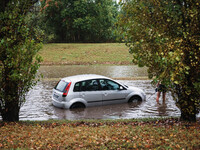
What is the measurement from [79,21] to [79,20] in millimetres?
230

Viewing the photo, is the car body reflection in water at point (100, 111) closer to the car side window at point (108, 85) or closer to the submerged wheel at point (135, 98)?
the submerged wheel at point (135, 98)

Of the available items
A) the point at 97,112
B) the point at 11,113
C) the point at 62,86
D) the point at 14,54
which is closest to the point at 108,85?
the point at 97,112

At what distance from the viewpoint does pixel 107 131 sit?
26.0 ft

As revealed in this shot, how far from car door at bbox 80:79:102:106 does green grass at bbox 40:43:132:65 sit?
21738mm

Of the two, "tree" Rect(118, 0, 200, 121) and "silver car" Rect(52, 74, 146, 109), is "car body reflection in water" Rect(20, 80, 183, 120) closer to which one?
"silver car" Rect(52, 74, 146, 109)

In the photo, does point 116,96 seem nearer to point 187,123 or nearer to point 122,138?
point 187,123

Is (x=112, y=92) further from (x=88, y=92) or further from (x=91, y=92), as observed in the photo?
(x=88, y=92)

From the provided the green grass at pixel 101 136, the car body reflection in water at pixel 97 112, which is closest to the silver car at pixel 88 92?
the car body reflection in water at pixel 97 112

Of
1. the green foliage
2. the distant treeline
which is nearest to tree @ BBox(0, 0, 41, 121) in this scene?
the green foliage

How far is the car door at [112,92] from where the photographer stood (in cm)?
1276

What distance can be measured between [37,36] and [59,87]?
142 inches

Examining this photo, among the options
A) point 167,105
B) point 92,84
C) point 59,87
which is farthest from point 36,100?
point 167,105

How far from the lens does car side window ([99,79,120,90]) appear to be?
12.8m

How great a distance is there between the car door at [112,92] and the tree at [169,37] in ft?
14.2
